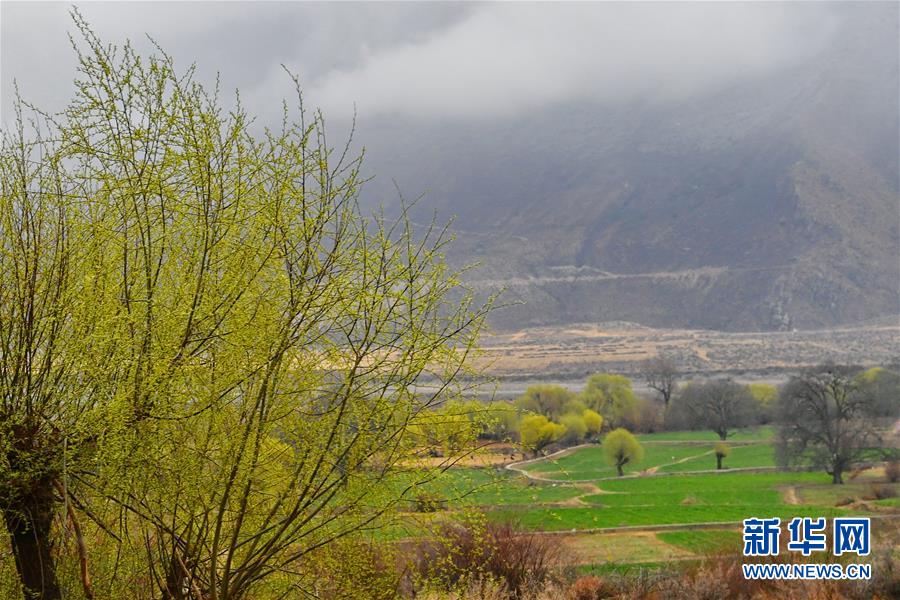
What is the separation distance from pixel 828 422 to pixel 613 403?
2318cm

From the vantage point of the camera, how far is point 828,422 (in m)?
42.5

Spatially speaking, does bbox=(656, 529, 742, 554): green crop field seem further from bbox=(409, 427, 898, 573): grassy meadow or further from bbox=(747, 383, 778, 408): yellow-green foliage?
bbox=(747, 383, 778, 408): yellow-green foliage

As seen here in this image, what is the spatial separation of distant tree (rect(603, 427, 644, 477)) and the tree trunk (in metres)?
43.6

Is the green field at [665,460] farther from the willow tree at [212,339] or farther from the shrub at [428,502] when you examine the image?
the willow tree at [212,339]

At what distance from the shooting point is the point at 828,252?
16450 centimetres

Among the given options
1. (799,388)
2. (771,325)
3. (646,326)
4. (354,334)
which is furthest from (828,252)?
(354,334)

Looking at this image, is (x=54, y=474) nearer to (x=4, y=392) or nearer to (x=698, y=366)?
(x=4, y=392)

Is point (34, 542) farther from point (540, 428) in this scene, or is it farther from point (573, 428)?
point (573, 428)

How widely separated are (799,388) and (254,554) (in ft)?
143

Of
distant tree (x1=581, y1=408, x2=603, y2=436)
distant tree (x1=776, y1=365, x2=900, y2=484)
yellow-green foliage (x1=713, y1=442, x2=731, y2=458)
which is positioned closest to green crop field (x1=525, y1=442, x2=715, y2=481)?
yellow-green foliage (x1=713, y1=442, x2=731, y2=458)

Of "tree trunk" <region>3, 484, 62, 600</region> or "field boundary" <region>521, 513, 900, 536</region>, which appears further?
"field boundary" <region>521, 513, 900, 536</region>

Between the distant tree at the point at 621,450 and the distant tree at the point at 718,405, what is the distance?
1546 cm

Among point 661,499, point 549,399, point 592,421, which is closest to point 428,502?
point 661,499

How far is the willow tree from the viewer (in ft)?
17.9
